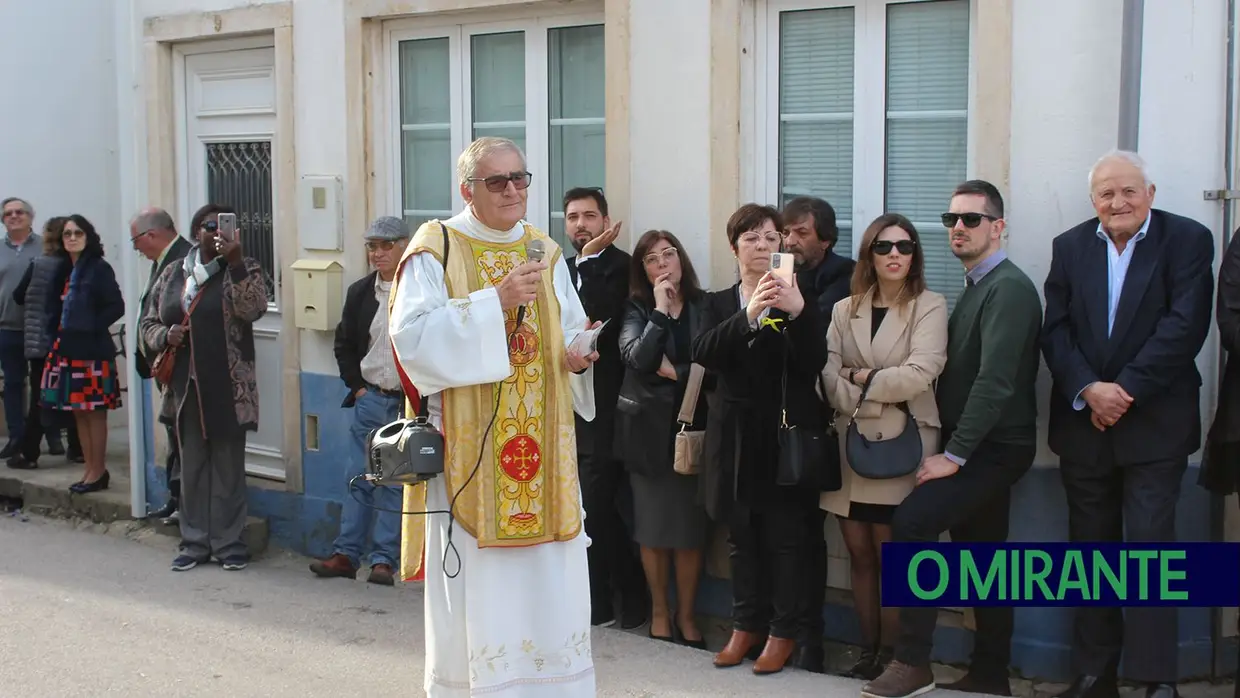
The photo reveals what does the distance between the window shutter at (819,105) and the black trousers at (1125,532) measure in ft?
5.34

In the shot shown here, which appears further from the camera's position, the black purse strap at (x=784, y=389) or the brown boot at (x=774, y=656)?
the brown boot at (x=774, y=656)

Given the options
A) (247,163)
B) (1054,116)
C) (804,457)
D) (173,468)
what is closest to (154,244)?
(247,163)

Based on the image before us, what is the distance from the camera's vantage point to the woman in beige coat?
5609 millimetres

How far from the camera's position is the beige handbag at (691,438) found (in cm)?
608

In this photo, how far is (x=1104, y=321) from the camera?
17.8 ft

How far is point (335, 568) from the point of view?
766 centimetres

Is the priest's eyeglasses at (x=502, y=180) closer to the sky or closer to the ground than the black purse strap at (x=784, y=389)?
closer to the sky

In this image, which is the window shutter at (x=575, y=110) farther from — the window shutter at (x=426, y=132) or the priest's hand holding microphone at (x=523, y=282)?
the priest's hand holding microphone at (x=523, y=282)

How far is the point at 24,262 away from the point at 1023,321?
24.9ft

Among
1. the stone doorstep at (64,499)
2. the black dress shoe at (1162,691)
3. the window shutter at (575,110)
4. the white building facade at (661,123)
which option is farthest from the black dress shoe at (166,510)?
the black dress shoe at (1162,691)

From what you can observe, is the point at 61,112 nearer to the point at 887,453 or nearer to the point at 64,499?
the point at 64,499

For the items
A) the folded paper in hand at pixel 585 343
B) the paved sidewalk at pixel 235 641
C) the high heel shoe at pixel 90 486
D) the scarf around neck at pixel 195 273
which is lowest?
the paved sidewalk at pixel 235 641

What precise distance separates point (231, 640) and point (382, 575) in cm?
116

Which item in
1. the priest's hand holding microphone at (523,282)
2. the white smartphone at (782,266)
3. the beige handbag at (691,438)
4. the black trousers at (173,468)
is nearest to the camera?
the priest's hand holding microphone at (523,282)
